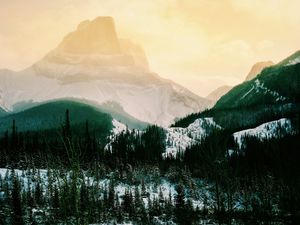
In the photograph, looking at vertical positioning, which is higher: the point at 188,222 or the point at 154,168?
the point at 154,168

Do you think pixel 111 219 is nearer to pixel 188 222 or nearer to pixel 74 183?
pixel 188 222

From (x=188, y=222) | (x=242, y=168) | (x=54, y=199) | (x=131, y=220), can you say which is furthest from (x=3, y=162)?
(x=242, y=168)

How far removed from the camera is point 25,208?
6084cm

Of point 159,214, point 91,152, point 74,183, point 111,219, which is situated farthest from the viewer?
point 91,152

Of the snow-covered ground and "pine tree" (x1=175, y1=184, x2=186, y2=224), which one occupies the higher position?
the snow-covered ground

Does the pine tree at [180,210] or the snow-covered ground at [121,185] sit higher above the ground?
the snow-covered ground at [121,185]

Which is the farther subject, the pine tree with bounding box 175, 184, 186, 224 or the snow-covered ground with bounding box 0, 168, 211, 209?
the snow-covered ground with bounding box 0, 168, 211, 209

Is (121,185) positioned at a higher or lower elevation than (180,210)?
higher

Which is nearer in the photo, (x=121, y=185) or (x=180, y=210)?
(x=180, y=210)

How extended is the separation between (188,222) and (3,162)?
56187 millimetres

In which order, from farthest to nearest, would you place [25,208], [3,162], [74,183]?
[3,162], [25,208], [74,183]

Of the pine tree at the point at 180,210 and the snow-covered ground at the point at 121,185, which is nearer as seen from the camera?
the pine tree at the point at 180,210

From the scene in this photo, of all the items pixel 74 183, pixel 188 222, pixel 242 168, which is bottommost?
pixel 188 222

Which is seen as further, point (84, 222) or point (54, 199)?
point (54, 199)
